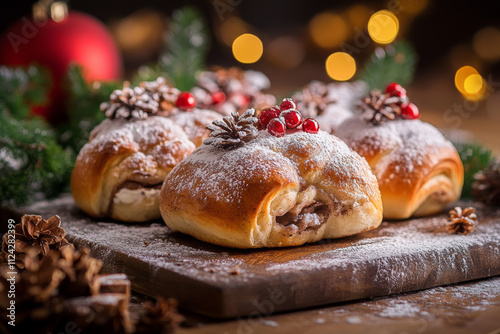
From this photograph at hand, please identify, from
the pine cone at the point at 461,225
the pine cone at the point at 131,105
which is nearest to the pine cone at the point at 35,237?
the pine cone at the point at 131,105

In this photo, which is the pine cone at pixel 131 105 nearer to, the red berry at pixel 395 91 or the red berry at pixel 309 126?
the red berry at pixel 309 126

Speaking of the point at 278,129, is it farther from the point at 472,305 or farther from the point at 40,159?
the point at 40,159

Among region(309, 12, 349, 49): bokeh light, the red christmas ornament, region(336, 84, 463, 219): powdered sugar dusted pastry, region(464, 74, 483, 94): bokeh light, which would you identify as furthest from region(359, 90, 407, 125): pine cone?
region(309, 12, 349, 49): bokeh light

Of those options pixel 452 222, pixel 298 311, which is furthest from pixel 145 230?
pixel 452 222

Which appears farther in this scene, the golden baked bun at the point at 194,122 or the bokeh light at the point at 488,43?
the bokeh light at the point at 488,43

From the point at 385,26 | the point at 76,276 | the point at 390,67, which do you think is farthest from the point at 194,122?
the point at 385,26

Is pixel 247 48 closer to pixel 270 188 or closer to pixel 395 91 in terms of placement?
pixel 395 91

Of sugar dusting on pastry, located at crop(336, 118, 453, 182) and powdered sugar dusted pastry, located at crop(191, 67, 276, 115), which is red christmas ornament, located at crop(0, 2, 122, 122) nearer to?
powdered sugar dusted pastry, located at crop(191, 67, 276, 115)
